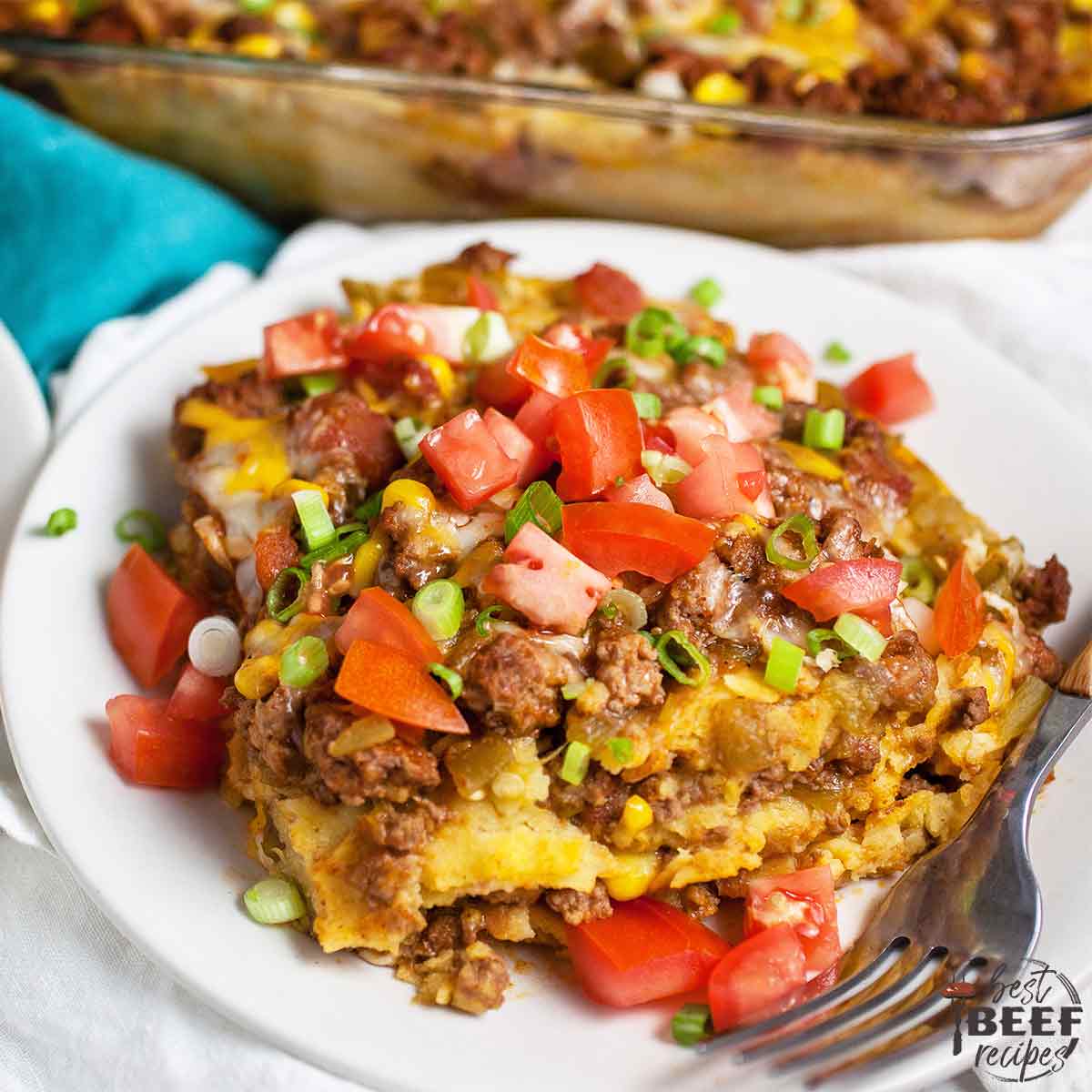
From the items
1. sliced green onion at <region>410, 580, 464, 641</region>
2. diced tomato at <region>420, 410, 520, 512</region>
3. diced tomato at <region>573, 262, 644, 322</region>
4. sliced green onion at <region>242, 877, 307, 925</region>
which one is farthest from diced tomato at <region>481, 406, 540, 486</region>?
sliced green onion at <region>242, 877, 307, 925</region>

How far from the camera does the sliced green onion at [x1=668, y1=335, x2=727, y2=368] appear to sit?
4141 millimetres

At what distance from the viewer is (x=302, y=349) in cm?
413

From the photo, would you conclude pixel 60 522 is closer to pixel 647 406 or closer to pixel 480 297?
pixel 480 297

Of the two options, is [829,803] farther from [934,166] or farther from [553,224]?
[934,166]

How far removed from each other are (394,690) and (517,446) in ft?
2.67

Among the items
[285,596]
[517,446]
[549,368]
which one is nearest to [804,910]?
[517,446]

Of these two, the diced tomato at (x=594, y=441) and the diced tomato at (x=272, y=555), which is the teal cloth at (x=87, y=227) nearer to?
the diced tomato at (x=272, y=555)

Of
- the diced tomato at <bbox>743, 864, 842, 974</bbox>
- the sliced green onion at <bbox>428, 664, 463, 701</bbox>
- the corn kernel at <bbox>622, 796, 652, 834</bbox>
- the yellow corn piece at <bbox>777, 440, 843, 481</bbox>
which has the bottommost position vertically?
the diced tomato at <bbox>743, 864, 842, 974</bbox>

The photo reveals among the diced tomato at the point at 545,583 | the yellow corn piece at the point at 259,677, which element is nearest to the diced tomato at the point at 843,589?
the diced tomato at the point at 545,583

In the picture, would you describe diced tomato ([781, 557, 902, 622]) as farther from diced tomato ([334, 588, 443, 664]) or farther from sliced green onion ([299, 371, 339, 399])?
sliced green onion ([299, 371, 339, 399])

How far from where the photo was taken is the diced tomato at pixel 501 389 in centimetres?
384

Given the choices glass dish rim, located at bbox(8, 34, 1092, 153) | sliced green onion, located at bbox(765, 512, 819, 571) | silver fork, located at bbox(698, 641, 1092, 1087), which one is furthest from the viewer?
glass dish rim, located at bbox(8, 34, 1092, 153)

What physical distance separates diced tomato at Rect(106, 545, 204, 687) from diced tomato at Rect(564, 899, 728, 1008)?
1.27m

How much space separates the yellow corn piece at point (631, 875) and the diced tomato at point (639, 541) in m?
0.62
